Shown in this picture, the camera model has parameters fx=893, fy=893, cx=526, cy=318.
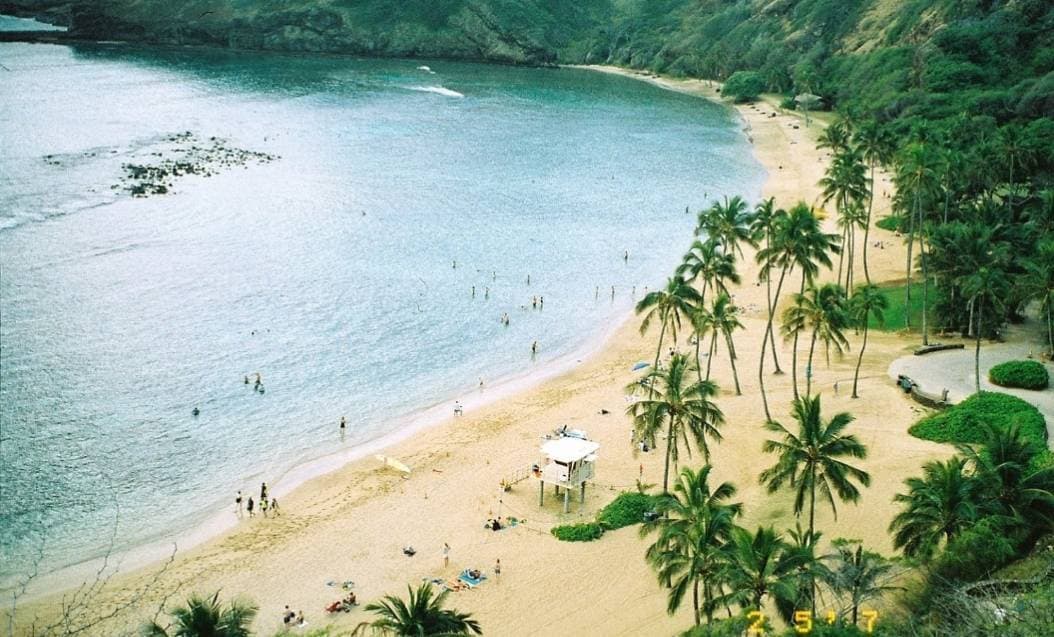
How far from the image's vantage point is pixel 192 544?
49.0 metres

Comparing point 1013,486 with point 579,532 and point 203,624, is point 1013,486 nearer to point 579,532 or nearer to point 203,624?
point 579,532

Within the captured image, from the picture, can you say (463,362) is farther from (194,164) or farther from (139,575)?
(194,164)

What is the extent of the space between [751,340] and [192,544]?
47.0 m

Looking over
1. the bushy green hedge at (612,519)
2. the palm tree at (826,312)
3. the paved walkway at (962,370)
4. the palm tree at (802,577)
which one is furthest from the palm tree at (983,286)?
Answer: the palm tree at (802,577)

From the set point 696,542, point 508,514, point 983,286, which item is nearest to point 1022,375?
point 983,286

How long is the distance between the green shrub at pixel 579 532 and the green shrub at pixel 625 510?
1.96ft

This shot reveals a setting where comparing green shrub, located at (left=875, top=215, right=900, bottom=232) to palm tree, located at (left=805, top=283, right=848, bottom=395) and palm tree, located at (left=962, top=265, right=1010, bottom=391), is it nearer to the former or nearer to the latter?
palm tree, located at (left=962, top=265, right=1010, bottom=391)

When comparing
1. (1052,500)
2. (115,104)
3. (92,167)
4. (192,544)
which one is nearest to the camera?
(1052,500)

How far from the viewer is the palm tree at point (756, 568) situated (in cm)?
2952

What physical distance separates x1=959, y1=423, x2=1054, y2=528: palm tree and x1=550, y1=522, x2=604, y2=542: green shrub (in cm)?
1894

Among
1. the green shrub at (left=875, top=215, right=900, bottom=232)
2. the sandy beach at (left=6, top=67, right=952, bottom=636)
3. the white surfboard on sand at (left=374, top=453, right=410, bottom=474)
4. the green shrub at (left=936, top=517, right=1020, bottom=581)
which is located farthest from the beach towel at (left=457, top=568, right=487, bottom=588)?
the green shrub at (left=875, top=215, right=900, bottom=232)

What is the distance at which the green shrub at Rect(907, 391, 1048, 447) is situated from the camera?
167 feet

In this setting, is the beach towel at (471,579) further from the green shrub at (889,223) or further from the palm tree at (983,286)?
the green shrub at (889,223)

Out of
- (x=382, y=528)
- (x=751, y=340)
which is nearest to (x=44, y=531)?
(x=382, y=528)
